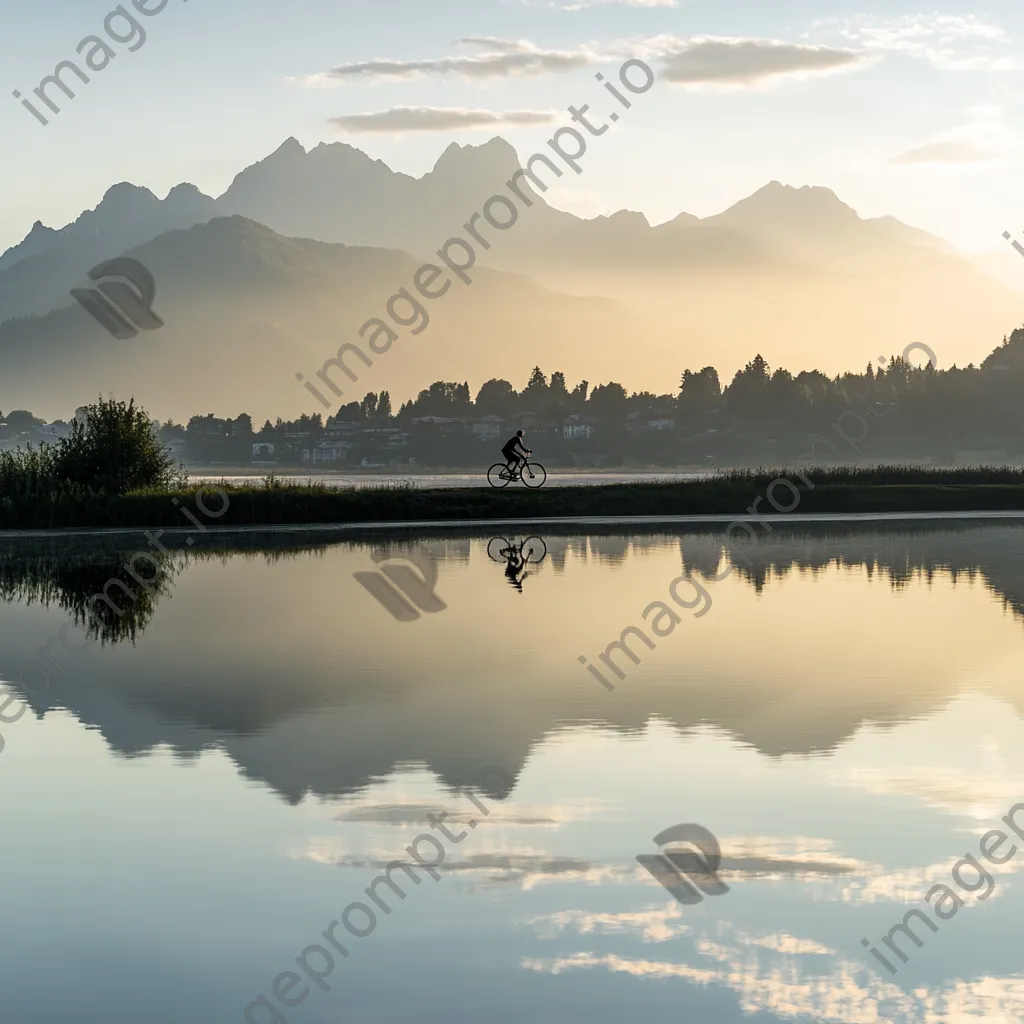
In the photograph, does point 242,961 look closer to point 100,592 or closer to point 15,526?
point 100,592

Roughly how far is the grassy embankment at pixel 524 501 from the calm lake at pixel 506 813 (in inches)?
869

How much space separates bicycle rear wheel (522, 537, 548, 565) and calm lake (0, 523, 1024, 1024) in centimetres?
1174

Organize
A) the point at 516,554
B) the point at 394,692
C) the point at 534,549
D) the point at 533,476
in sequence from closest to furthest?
the point at 394,692 → the point at 516,554 → the point at 534,549 → the point at 533,476

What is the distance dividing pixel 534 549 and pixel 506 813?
93.4 feet

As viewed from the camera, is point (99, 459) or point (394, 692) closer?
point (394, 692)

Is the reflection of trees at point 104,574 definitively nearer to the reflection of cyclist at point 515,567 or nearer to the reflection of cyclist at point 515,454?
the reflection of cyclist at point 515,567

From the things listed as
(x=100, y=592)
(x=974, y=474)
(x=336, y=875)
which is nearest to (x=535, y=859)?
(x=336, y=875)

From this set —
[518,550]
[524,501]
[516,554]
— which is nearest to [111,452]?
[524,501]

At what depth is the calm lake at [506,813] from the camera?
28.9 feet

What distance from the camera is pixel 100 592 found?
96.0ft

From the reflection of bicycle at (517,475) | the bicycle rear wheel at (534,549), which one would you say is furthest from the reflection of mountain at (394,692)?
the reflection of bicycle at (517,475)

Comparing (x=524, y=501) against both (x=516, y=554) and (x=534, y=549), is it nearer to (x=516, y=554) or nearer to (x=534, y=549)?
(x=534, y=549)

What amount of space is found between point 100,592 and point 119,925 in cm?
2012

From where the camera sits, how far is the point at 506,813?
12.5 m
